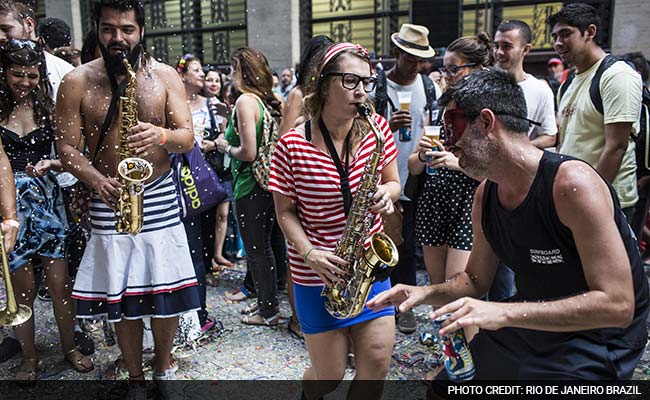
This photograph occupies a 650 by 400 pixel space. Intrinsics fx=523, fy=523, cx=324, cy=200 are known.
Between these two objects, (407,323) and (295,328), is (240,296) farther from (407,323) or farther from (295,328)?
(407,323)

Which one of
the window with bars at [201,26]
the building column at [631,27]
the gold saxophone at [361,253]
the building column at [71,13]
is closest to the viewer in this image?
the gold saxophone at [361,253]

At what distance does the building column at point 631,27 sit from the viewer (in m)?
9.34

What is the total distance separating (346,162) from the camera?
269 cm

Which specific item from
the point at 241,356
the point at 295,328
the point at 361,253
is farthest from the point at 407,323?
the point at 361,253

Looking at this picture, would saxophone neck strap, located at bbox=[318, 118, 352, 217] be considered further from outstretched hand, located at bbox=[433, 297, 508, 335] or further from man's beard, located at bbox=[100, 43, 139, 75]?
man's beard, located at bbox=[100, 43, 139, 75]

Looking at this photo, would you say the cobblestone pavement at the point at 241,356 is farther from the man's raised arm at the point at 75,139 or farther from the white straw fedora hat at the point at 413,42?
the white straw fedora hat at the point at 413,42

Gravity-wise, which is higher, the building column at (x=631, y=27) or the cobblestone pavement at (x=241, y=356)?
the building column at (x=631, y=27)

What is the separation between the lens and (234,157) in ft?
14.4

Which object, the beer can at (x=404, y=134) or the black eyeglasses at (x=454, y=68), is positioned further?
the beer can at (x=404, y=134)

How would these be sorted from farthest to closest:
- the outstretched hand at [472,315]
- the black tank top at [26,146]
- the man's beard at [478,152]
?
the black tank top at [26,146] → the man's beard at [478,152] → the outstretched hand at [472,315]

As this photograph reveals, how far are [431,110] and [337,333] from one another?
7.03 ft

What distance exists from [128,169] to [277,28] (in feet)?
32.9

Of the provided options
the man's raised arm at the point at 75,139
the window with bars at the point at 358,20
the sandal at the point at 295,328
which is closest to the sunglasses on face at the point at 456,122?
the man's raised arm at the point at 75,139

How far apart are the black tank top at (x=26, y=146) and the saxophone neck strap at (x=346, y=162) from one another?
219cm
